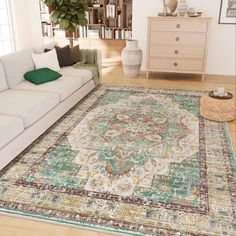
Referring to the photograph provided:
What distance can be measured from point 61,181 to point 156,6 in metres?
4.41

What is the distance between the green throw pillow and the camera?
13.2ft

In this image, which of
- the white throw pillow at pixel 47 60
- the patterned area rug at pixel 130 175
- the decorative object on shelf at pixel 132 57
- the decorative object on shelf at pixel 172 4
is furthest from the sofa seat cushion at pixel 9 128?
the decorative object on shelf at pixel 172 4

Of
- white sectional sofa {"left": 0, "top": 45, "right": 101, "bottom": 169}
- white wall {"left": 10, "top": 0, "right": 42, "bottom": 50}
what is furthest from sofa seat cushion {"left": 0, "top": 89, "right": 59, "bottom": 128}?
white wall {"left": 10, "top": 0, "right": 42, "bottom": 50}

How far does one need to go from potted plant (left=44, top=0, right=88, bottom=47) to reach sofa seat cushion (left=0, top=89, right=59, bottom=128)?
263 cm

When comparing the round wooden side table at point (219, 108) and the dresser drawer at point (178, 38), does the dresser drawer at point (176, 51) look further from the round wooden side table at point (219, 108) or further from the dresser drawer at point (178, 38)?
the round wooden side table at point (219, 108)

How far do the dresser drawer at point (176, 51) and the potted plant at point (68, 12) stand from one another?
1.57 metres

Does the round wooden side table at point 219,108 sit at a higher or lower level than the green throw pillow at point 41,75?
lower

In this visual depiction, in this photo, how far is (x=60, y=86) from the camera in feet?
13.1

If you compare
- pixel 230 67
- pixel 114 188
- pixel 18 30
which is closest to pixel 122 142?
pixel 114 188

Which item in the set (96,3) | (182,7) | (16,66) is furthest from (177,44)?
(16,66)

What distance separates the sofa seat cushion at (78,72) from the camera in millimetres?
4613

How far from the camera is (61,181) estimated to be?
2.64 meters

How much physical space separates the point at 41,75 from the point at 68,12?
7.50 feet

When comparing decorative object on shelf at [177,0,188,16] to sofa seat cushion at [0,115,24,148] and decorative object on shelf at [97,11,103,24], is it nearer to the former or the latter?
decorative object on shelf at [97,11,103,24]
